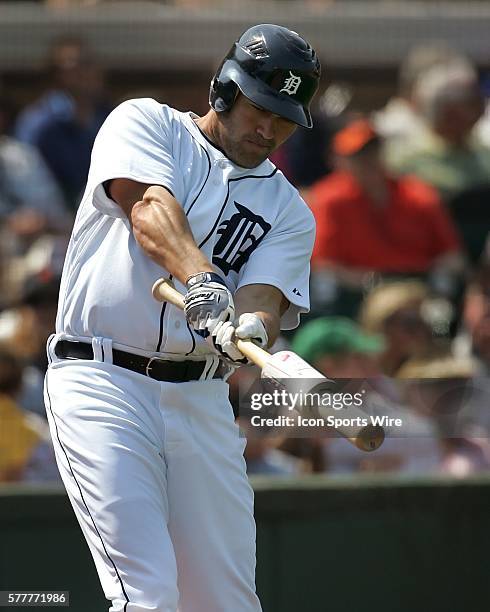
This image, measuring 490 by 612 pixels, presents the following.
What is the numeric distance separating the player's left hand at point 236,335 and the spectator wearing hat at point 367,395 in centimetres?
147

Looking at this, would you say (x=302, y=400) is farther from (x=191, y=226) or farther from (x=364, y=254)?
(x=364, y=254)

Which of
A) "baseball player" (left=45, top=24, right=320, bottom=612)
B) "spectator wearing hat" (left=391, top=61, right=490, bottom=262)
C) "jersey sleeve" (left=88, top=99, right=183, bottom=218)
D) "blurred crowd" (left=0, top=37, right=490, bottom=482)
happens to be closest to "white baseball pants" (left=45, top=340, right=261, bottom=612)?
"baseball player" (left=45, top=24, right=320, bottom=612)

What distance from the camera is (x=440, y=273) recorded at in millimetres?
7160

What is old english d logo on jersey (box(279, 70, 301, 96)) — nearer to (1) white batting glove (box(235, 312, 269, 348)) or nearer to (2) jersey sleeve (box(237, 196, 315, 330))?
(2) jersey sleeve (box(237, 196, 315, 330))

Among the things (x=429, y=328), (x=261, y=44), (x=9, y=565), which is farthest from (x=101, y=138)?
(x=429, y=328)

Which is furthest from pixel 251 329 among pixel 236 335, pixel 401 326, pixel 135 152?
pixel 401 326

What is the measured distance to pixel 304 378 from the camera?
10.6 feet

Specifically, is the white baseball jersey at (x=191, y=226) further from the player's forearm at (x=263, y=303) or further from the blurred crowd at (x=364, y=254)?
the blurred crowd at (x=364, y=254)

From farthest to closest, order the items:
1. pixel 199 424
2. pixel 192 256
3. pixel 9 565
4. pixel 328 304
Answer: pixel 328 304 → pixel 9 565 → pixel 199 424 → pixel 192 256

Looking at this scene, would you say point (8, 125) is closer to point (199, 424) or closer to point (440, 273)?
point (440, 273)

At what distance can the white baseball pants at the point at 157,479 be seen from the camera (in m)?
3.37

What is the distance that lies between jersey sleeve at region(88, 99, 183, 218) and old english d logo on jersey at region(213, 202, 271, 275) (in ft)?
0.56

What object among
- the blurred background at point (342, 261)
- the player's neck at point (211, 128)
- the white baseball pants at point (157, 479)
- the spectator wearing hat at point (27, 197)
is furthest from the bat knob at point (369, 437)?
the spectator wearing hat at point (27, 197)

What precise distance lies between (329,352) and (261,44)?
2657 mm
